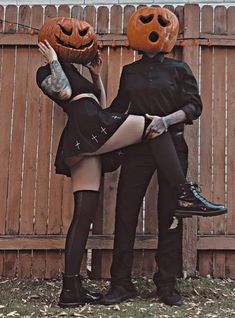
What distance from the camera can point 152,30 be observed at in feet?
9.86

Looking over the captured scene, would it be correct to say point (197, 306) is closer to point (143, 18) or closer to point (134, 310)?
point (134, 310)

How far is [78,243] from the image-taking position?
114 inches

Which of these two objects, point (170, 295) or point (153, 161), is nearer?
point (170, 295)

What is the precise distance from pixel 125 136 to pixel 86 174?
1.06ft

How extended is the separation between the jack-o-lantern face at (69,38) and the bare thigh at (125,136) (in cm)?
54

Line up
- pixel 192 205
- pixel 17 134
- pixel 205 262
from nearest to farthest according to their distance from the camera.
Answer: pixel 192 205 < pixel 205 262 < pixel 17 134

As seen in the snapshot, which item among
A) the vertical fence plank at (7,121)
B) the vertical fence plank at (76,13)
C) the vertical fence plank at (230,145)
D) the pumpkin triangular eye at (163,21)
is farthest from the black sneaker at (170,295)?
the vertical fence plank at (76,13)

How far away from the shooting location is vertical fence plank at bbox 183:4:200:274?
3564 millimetres

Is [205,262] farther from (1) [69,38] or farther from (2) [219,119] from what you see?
(1) [69,38]

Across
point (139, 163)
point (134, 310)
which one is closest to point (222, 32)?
point (139, 163)

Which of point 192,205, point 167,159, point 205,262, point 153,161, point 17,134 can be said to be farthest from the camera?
point 17,134

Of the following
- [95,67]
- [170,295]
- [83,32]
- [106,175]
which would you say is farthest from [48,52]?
[170,295]

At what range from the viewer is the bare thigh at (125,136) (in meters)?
2.92

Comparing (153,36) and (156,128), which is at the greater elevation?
(153,36)
